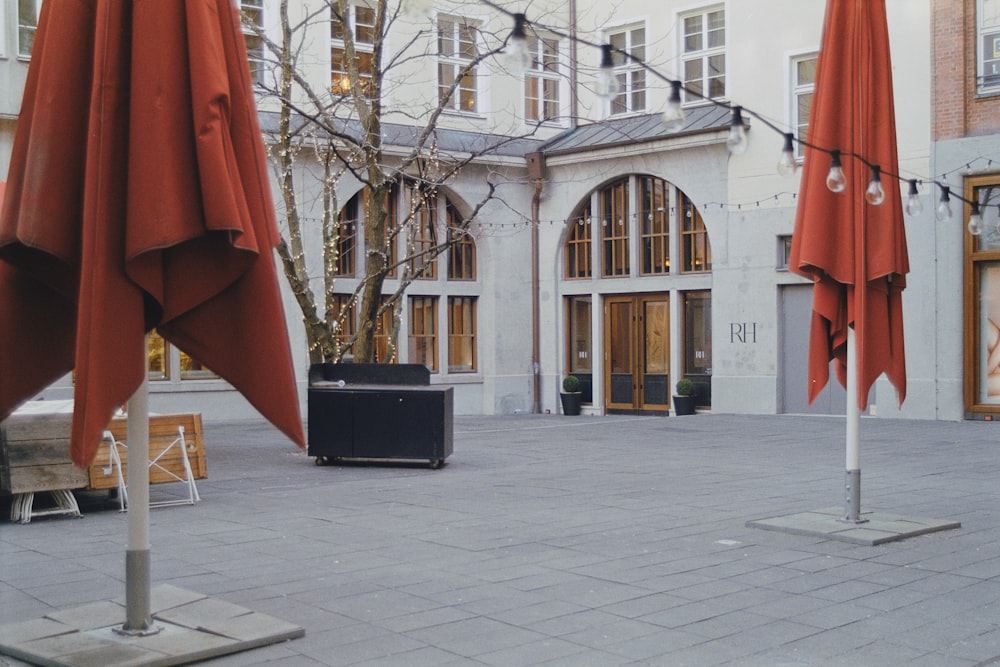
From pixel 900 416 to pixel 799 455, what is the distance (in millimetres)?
6720

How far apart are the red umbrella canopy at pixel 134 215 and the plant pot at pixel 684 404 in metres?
18.4

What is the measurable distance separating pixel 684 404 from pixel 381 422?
11.2 metres

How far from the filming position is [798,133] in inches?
847

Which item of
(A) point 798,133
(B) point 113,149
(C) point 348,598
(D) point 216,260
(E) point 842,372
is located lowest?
(C) point 348,598

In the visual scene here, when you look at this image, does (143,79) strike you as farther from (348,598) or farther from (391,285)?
(391,285)

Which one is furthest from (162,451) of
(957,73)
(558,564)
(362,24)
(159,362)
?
(957,73)

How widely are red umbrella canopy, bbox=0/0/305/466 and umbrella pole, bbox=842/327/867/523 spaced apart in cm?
466

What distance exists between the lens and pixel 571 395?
24.7 meters

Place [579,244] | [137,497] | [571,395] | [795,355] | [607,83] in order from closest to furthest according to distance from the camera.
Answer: [137,497], [607,83], [795,355], [571,395], [579,244]

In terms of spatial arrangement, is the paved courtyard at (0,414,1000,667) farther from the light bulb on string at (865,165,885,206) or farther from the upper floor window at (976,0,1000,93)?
the upper floor window at (976,0,1000,93)

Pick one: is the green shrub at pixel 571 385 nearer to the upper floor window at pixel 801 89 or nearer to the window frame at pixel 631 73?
the window frame at pixel 631 73

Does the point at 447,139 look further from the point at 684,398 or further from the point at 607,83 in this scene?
the point at 607,83

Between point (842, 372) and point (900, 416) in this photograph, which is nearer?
point (842, 372)

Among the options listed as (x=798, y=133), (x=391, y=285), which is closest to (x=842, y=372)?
(x=798, y=133)
